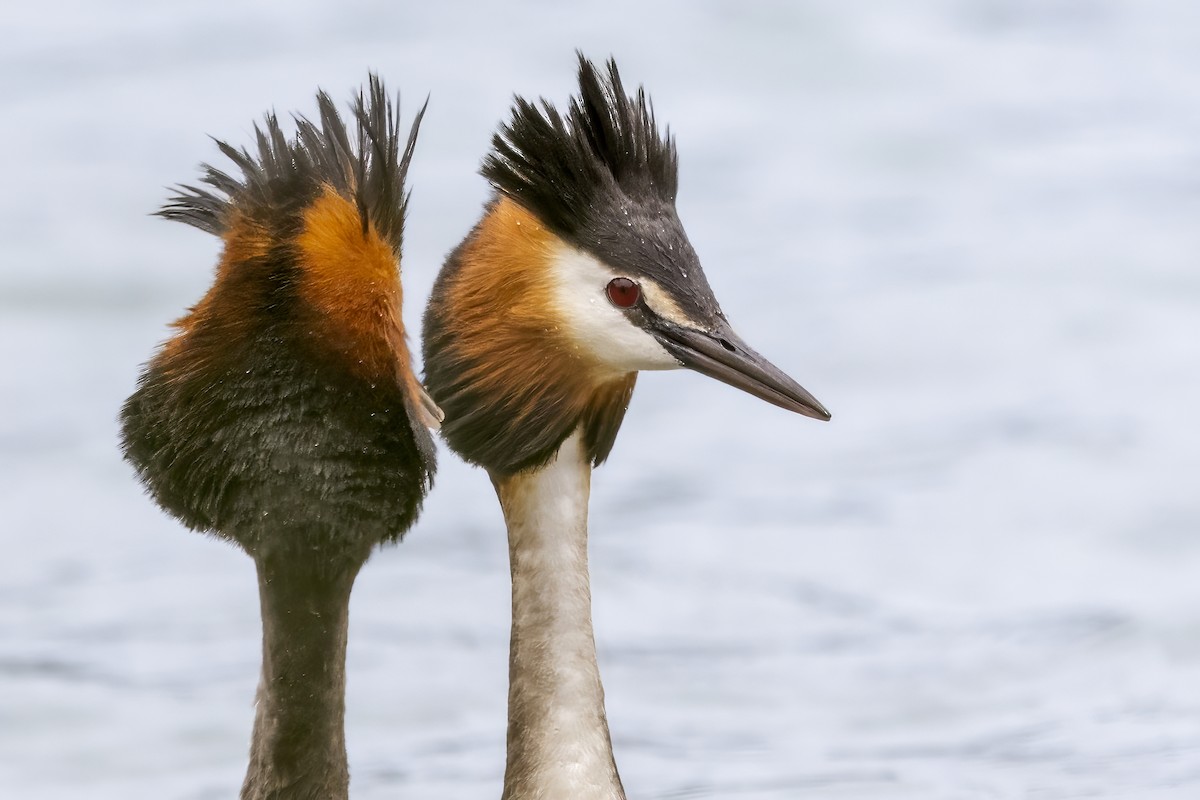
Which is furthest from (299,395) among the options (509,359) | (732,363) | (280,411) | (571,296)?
(732,363)

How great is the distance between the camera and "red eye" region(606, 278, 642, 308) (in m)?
5.95

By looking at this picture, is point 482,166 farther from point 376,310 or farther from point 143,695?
point 143,695

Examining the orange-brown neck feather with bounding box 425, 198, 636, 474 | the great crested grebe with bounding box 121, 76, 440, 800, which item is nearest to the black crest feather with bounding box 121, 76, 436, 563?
the great crested grebe with bounding box 121, 76, 440, 800

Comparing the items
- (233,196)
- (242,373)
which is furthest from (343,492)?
(233,196)

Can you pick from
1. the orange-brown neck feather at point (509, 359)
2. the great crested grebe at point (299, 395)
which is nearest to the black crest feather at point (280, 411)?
the great crested grebe at point (299, 395)

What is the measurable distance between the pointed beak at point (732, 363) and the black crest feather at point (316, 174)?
71cm

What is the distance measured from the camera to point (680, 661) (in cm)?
1041

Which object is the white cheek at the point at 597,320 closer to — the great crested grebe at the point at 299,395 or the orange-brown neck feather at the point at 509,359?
the orange-brown neck feather at the point at 509,359

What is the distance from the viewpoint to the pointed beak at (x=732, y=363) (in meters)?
5.87

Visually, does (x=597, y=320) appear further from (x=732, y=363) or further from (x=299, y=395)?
(x=299, y=395)

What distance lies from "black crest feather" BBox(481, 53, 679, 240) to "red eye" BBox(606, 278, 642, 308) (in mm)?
157

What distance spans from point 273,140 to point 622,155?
0.88 meters

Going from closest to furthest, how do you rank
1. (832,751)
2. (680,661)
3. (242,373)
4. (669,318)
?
1. (242,373)
2. (669,318)
3. (832,751)
4. (680,661)

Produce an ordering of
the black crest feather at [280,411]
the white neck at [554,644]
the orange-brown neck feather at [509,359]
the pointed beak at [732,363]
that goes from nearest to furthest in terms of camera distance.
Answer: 1. the black crest feather at [280,411]
2. the pointed beak at [732,363]
3. the orange-brown neck feather at [509,359]
4. the white neck at [554,644]
